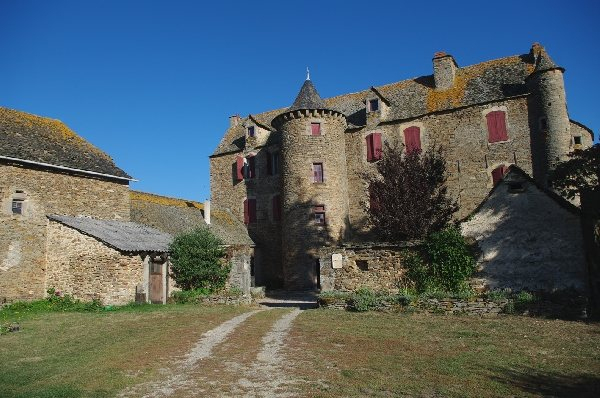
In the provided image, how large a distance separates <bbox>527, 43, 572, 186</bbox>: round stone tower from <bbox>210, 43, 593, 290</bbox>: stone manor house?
5 centimetres

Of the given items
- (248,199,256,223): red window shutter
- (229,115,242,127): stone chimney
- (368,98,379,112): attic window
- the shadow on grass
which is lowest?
the shadow on grass

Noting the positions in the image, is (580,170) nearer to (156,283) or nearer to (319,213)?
(319,213)

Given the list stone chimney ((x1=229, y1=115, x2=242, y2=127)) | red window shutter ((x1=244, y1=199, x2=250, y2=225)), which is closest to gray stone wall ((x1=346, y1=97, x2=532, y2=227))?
red window shutter ((x1=244, y1=199, x2=250, y2=225))

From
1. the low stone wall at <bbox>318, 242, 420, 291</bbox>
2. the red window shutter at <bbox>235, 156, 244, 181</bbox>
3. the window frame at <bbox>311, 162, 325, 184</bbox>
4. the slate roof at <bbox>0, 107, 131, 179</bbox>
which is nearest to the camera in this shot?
the low stone wall at <bbox>318, 242, 420, 291</bbox>

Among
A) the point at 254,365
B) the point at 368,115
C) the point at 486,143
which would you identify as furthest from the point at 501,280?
the point at 368,115

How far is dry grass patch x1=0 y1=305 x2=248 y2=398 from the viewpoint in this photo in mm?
7062

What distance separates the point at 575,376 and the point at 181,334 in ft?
28.5

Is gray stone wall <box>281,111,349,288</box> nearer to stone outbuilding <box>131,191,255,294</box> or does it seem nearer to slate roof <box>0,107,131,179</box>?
stone outbuilding <box>131,191,255,294</box>

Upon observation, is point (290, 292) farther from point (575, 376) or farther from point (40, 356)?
point (575, 376)

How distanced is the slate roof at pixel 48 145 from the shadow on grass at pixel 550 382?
19.2 m

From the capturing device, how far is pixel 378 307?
14.4 m

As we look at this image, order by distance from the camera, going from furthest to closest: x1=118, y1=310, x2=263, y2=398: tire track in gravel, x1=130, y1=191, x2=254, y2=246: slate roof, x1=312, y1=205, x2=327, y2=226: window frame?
x1=312, y1=205, x2=327, y2=226: window frame
x1=130, y1=191, x2=254, y2=246: slate roof
x1=118, y1=310, x2=263, y2=398: tire track in gravel

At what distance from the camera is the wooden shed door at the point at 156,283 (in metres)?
18.5

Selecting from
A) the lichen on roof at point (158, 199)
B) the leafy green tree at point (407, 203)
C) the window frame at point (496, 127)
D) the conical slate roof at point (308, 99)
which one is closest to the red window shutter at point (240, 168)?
the lichen on roof at point (158, 199)
